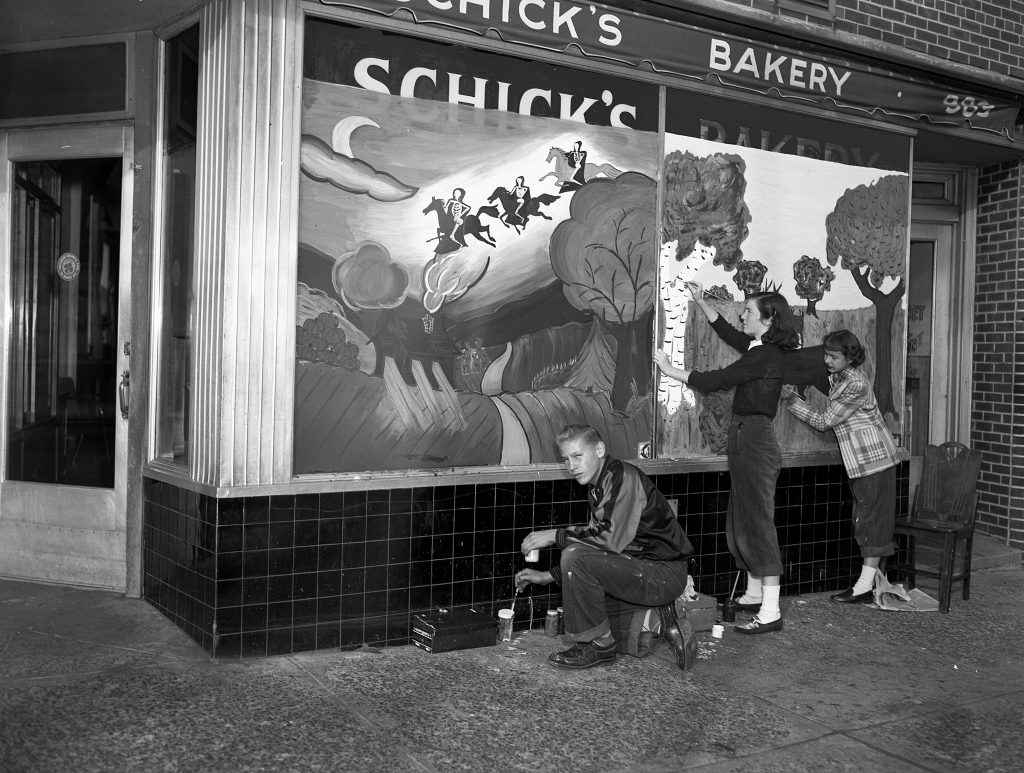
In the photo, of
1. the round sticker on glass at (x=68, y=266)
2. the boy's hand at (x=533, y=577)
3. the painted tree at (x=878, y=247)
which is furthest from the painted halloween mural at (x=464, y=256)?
the round sticker on glass at (x=68, y=266)

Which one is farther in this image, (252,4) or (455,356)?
(455,356)

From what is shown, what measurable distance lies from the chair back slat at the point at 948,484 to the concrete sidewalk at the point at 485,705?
119cm

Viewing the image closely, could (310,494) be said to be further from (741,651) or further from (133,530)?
(741,651)

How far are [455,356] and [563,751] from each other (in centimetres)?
235

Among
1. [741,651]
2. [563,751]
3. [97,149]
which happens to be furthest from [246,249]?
[741,651]

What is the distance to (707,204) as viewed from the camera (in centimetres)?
668

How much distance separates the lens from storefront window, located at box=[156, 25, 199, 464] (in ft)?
18.6

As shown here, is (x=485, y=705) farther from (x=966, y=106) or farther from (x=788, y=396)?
(x=966, y=106)

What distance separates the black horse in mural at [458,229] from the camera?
5.71m

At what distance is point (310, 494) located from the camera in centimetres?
527

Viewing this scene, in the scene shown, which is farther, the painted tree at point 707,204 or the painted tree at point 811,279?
the painted tree at point 811,279

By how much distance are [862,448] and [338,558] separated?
11.9ft

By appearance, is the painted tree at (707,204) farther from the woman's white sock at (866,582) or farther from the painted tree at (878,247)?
the woman's white sock at (866,582)

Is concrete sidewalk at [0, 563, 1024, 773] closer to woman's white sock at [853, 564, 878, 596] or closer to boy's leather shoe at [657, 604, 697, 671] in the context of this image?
boy's leather shoe at [657, 604, 697, 671]
